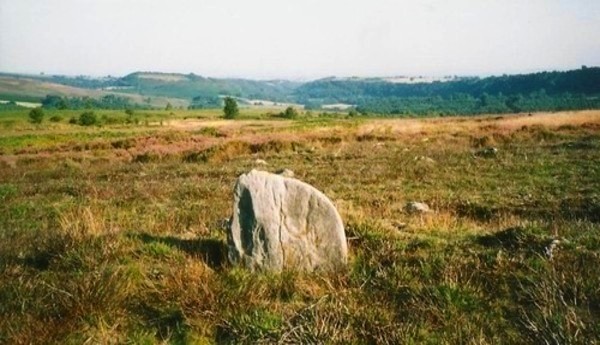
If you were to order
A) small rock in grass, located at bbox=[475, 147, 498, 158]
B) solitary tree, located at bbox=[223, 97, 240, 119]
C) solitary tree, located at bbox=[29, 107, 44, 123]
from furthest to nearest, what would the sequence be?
solitary tree, located at bbox=[223, 97, 240, 119]
solitary tree, located at bbox=[29, 107, 44, 123]
small rock in grass, located at bbox=[475, 147, 498, 158]

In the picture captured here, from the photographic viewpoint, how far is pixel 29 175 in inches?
993

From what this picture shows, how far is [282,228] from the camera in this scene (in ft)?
22.8

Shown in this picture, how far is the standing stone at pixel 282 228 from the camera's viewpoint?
22.4 ft

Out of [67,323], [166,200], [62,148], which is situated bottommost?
[62,148]

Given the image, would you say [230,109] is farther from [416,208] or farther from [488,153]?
[416,208]

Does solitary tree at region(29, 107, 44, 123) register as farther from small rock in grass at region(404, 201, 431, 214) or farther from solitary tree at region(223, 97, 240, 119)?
small rock in grass at region(404, 201, 431, 214)

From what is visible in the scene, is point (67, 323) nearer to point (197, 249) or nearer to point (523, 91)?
point (197, 249)

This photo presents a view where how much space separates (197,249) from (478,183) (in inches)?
435

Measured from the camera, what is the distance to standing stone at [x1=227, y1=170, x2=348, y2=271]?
6.81m

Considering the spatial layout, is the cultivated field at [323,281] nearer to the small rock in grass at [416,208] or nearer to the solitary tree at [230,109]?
the small rock in grass at [416,208]

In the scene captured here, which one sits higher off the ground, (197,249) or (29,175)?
(197,249)

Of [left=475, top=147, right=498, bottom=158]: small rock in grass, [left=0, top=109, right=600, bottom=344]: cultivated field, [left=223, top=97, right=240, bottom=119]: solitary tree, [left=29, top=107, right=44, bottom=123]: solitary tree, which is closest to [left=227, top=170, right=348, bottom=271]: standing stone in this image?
[left=0, top=109, right=600, bottom=344]: cultivated field

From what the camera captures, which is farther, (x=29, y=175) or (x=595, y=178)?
(x=29, y=175)

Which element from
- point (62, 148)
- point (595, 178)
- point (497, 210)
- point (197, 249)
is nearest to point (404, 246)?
point (197, 249)
